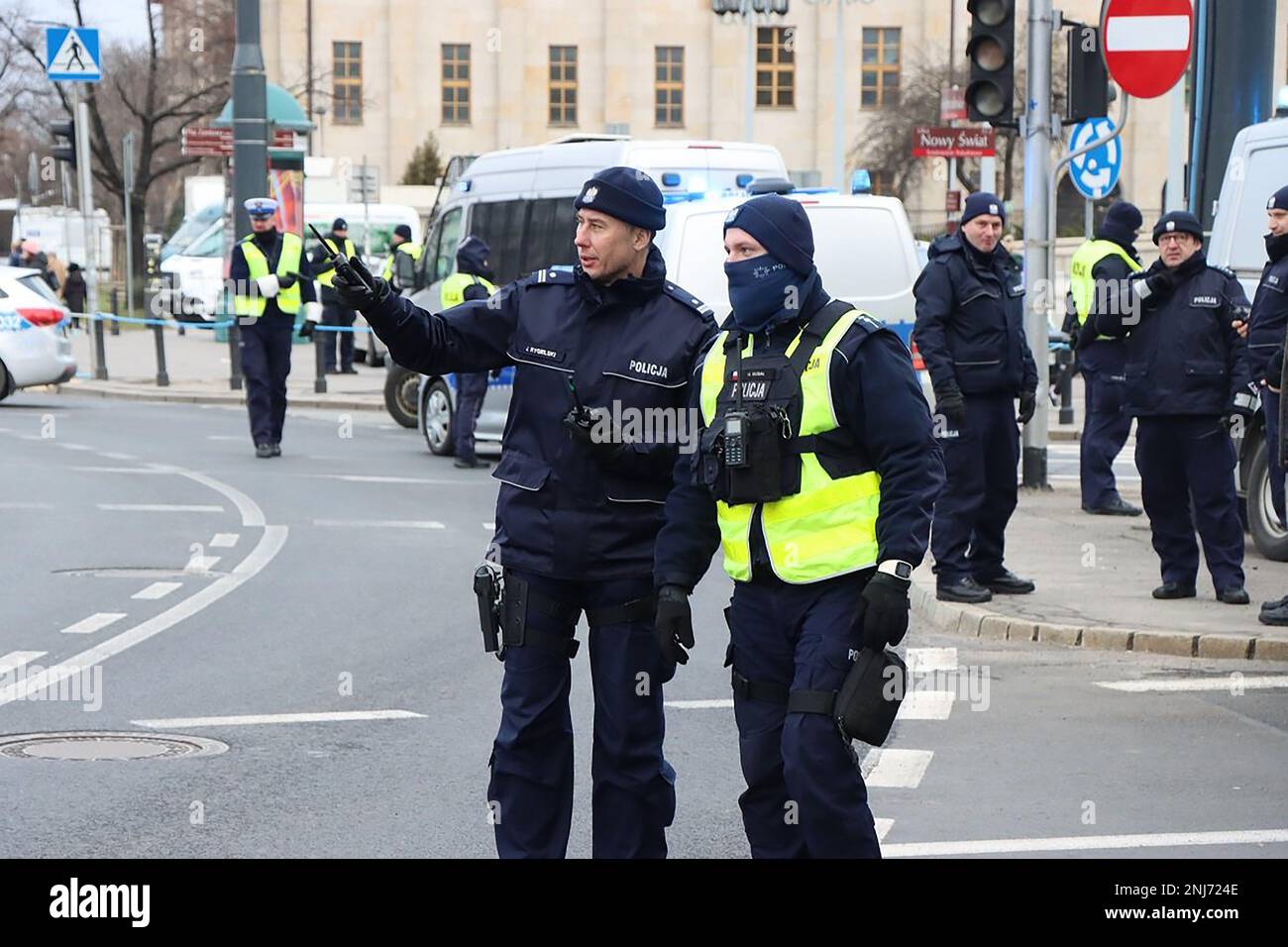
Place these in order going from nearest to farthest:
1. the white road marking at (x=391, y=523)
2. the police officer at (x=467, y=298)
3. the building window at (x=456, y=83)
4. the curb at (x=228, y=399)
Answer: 1. the white road marking at (x=391, y=523)
2. the police officer at (x=467, y=298)
3. the curb at (x=228, y=399)
4. the building window at (x=456, y=83)

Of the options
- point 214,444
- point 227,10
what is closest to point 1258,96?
point 214,444

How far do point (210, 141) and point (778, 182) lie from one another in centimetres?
1463

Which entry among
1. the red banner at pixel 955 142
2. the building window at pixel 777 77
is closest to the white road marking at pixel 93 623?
the red banner at pixel 955 142

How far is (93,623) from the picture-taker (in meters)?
10.8

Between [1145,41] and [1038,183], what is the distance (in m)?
1.49

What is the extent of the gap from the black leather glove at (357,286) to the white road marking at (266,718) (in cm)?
306

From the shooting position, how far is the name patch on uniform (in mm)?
5891

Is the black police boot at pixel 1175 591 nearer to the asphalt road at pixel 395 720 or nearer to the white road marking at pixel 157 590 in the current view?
the asphalt road at pixel 395 720

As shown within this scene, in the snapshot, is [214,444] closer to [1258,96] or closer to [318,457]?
[318,457]

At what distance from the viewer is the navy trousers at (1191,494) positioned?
37.4 feet

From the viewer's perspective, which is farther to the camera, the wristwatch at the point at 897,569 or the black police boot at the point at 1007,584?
the black police boot at the point at 1007,584

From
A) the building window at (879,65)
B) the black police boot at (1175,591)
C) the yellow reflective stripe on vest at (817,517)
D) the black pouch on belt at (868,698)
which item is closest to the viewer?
the black pouch on belt at (868,698)

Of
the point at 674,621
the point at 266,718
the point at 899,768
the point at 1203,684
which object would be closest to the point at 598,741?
the point at 674,621

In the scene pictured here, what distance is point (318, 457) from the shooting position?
19562mm
